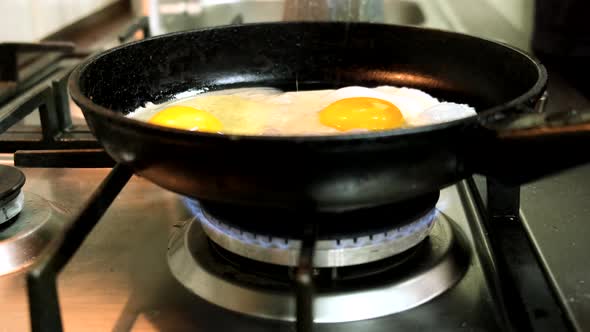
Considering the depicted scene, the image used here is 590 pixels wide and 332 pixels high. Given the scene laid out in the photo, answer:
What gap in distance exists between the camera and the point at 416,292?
664mm

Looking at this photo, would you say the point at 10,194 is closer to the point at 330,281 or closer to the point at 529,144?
the point at 330,281

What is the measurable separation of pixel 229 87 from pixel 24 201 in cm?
36

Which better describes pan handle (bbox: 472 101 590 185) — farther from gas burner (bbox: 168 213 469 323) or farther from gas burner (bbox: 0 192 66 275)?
gas burner (bbox: 0 192 66 275)

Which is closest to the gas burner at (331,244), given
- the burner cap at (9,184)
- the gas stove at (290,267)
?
the gas stove at (290,267)

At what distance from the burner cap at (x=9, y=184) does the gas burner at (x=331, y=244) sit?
261 mm

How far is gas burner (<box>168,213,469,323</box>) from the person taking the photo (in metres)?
0.64

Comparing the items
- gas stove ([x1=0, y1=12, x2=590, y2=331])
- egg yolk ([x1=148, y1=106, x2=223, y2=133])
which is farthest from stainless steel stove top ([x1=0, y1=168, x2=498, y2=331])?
egg yolk ([x1=148, y1=106, x2=223, y2=133])

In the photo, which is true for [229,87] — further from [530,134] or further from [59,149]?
[530,134]

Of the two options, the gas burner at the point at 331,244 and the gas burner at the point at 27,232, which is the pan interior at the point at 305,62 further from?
the gas burner at the point at 331,244

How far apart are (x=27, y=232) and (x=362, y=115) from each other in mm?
430

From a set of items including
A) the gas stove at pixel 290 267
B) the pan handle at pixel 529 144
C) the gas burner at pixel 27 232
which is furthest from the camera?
the gas burner at pixel 27 232

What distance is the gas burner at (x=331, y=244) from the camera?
637 millimetres

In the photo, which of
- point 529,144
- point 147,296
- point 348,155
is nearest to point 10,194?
point 147,296

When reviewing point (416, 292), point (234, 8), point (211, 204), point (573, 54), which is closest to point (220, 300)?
point (211, 204)
